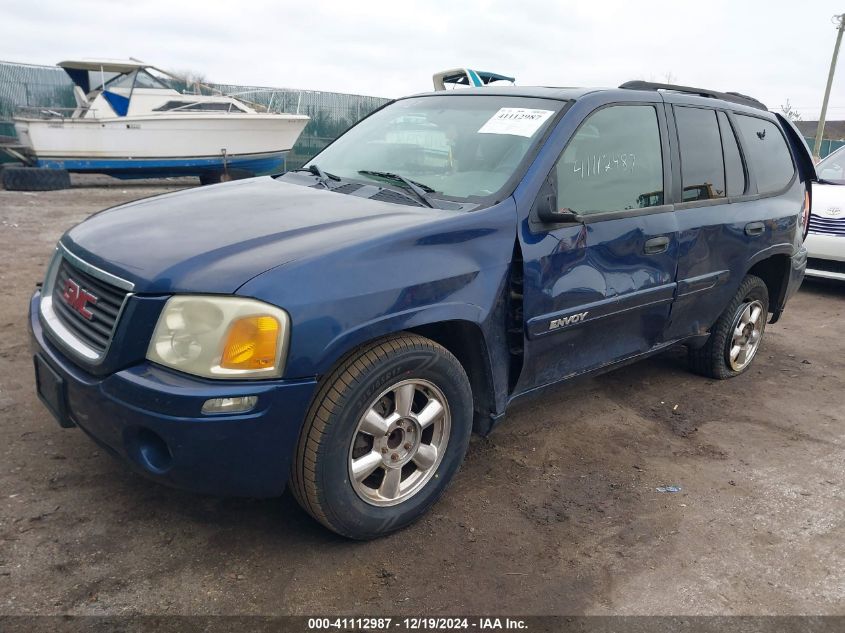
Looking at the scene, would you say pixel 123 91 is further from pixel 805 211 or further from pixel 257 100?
pixel 805 211

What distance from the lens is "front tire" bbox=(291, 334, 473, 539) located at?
2332 millimetres

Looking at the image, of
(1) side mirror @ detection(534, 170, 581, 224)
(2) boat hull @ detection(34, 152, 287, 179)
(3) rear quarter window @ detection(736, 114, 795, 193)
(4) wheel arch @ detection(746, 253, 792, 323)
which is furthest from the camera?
(2) boat hull @ detection(34, 152, 287, 179)

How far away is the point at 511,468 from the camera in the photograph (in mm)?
3256

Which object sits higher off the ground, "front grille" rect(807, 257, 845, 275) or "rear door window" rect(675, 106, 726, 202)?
"rear door window" rect(675, 106, 726, 202)

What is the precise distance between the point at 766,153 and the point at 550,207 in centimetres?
234

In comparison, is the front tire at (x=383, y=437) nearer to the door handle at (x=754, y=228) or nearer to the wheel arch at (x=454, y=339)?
the wheel arch at (x=454, y=339)

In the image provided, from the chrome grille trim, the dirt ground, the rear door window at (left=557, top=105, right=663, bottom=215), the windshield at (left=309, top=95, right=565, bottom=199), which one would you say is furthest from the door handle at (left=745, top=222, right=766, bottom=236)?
the chrome grille trim

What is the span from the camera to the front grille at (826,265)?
716cm

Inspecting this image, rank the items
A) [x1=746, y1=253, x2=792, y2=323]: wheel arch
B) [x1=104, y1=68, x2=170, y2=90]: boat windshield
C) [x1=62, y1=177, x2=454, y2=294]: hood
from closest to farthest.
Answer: [x1=62, y1=177, x2=454, y2=294]: hood → [x1=746, y1=253, x2=792, y2=323]: wheel arch → [x1=104, y1=68, x2=170, y2=90]: boat windshield

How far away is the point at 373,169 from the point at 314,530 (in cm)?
173

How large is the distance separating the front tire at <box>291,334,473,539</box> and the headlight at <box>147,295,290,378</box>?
247 millimetres

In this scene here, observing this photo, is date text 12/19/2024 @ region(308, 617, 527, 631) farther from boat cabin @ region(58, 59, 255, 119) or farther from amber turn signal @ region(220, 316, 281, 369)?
boat cabin @ region(58, 59, 255, 119)

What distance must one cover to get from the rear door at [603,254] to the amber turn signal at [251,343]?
1126mm

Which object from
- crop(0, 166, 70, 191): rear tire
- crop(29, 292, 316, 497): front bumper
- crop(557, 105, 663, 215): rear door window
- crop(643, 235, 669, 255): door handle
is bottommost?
crop(0, 166, 70, 191): rear tire
